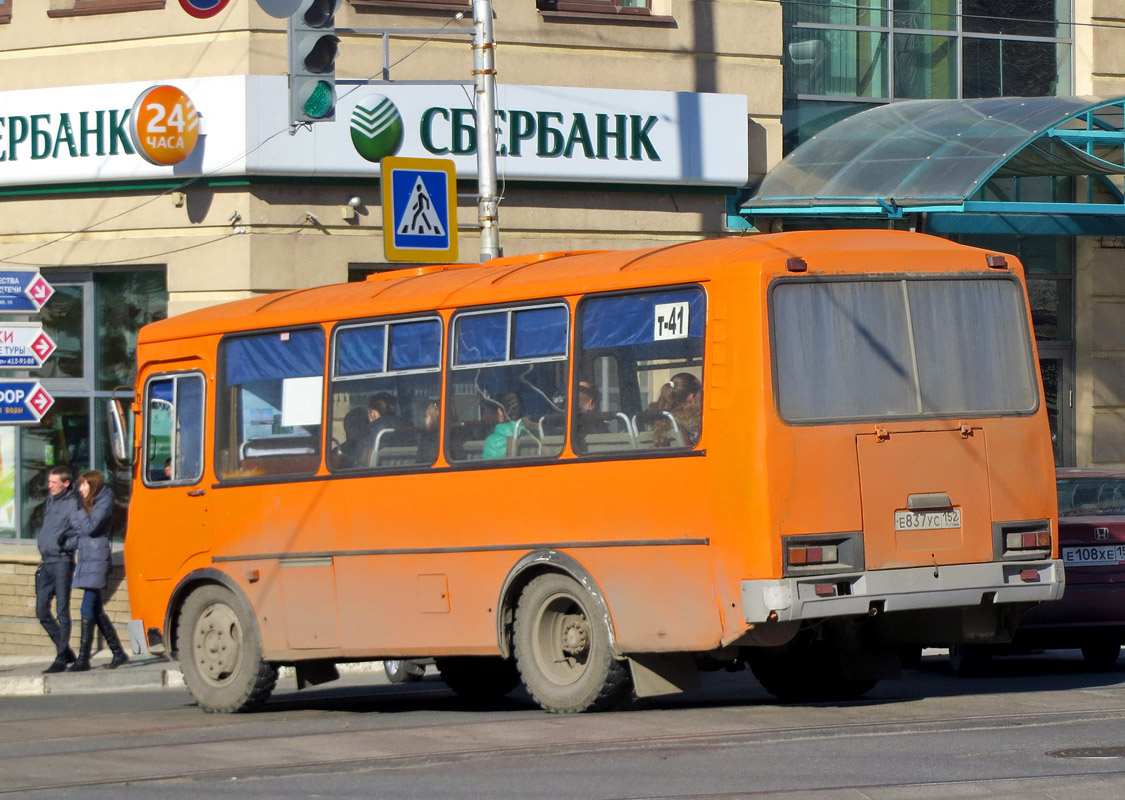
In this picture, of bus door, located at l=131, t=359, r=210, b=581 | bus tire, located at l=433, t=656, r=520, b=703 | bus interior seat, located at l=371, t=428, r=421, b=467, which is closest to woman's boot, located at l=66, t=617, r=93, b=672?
bus door, located at l=131, t=359, r=210, b=581

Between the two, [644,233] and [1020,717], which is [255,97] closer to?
[644,233]

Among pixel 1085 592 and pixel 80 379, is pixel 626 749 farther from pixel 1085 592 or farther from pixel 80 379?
pixel 80 379

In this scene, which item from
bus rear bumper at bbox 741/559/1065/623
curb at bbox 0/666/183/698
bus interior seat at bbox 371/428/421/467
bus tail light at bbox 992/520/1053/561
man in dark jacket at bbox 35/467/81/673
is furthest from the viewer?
man in dark jacket at bbox 35/467/81/673

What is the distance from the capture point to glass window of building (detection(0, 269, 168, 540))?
18953mm

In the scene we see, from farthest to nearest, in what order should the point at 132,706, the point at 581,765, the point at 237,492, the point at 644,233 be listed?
1. the point at 644,233
2. the point at 132,706
3. the point at 237,492
4. the point at 581,765

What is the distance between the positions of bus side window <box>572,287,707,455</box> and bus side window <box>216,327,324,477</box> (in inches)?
94.3

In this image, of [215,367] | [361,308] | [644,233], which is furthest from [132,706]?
[644,233]

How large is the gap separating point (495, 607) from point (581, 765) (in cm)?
249

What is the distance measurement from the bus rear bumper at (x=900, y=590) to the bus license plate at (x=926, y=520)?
0.75 feet

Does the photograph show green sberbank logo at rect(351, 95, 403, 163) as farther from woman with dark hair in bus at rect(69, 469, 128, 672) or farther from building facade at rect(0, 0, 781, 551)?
woman with dark hair in bus at rect(69, 469, 128, 672)

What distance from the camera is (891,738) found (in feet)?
29.9

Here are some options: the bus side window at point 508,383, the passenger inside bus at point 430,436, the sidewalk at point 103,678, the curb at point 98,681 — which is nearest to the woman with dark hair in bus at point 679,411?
the bus side window at point 508,383

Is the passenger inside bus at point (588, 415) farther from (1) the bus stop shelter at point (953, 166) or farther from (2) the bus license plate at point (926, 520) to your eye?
(1) the bus stop shelter at point (953, 166)

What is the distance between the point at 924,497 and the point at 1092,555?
3032 mm
